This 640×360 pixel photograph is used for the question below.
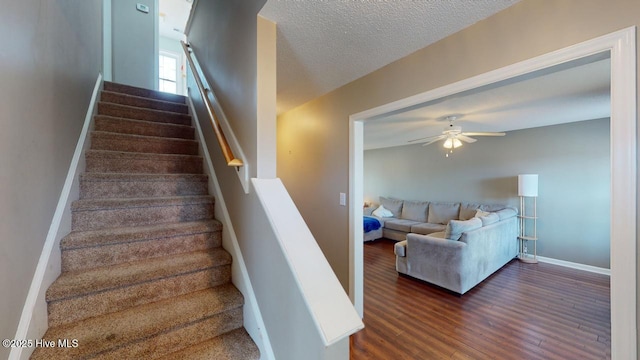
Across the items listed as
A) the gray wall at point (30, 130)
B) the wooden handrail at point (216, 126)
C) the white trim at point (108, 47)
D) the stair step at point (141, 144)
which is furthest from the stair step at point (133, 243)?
the white trim at point (108, 47)

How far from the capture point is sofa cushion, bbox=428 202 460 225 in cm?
514

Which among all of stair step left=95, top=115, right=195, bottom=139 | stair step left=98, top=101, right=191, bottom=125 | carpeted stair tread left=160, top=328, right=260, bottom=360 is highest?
stair step left=98, top=101, right=191, bottom=125

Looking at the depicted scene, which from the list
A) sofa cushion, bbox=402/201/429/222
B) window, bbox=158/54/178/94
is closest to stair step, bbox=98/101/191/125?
window, bbox=158/54/178/94

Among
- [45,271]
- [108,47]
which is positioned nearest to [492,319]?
[45,271]

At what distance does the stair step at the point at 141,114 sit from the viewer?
2398 millimetres

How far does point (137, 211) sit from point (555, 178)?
5.84 m

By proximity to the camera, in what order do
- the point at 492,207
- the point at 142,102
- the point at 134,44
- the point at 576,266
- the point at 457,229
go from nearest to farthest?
the point at 142,102 < the point at 457,229 < the point at 576,266 < the point at 134,44 < the point at 492,207

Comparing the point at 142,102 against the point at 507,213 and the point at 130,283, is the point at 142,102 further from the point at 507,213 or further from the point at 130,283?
the point at 507,213

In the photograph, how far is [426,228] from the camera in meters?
5.05

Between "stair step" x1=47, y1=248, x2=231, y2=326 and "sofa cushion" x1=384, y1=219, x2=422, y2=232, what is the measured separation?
4.56 meters

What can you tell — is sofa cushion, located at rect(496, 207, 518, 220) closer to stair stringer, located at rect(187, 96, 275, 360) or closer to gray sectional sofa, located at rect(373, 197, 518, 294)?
gray sectional sofa, located at rect(373, 197, 518, 294)

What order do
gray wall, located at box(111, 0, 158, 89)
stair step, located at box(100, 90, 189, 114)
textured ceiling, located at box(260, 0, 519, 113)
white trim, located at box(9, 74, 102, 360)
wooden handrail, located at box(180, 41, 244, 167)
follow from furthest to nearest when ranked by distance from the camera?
gray wall, located at box(111, 0, 158, 89) → stair step, located at box(100, 90, 189, 114) → wooden handrail, located at box(180, 41, 244, 167) → textured ceiling, located at box(260, 0, 519, 113) → white trim, located at box(9, 74, 102, 360)

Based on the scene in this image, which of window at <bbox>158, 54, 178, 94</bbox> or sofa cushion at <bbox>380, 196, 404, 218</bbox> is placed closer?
window at <bbox>158, 54, 178, 94</bbox>

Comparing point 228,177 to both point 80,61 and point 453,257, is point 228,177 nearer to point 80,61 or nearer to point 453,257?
point 80,61
